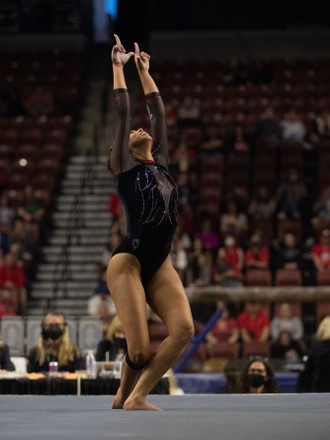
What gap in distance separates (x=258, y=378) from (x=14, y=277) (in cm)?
655

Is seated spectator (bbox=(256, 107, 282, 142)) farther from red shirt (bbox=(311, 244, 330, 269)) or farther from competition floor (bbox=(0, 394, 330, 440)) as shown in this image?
competition floor (bbox=(0, 394, 330, 440))

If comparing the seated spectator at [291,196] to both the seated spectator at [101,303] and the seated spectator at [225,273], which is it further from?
the seated spectator at [101,303]

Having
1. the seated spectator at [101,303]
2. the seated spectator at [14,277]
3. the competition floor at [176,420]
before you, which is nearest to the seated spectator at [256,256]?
the seated spectator at [101,303]

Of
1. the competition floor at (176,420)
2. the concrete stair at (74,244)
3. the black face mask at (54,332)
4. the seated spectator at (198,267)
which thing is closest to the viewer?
the competition floor at (176,420)

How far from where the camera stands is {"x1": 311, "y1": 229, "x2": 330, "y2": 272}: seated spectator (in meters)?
14.1

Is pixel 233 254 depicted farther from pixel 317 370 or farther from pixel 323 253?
pixel 317 370

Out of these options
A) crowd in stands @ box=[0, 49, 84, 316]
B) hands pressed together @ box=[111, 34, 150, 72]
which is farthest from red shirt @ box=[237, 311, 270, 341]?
hands pressed together @ box=[111, 34, 150, 72]

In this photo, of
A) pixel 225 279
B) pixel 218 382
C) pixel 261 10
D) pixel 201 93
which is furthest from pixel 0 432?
pixel 261 10

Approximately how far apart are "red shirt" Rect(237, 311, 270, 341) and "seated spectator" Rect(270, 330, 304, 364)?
819mm

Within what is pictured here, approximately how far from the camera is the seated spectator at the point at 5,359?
931cm

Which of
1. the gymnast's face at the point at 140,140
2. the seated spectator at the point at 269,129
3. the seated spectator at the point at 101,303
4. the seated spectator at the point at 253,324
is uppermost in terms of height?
the seated spectator at the point at 269,129

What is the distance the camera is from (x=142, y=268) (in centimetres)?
549

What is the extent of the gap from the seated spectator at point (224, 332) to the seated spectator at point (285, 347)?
776mm

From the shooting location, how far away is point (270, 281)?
559 inches
